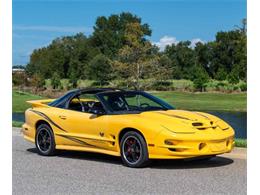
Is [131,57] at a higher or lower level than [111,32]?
lower

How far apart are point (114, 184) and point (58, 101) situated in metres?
3.63

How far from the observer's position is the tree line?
44.7 m

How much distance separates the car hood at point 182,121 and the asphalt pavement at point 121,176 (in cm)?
68

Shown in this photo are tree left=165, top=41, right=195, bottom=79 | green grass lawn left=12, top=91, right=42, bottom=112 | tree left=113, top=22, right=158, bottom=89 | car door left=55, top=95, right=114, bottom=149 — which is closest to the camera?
car door left=55, top=95, right=114, bottom=149

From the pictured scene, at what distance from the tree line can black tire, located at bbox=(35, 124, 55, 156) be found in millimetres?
31528

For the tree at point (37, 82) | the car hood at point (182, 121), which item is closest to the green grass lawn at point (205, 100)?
the tree at point (37, 82)

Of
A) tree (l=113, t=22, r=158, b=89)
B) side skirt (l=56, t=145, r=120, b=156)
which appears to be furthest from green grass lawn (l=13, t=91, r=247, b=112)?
side skirt (l=56, t=145, r=120, b=156)

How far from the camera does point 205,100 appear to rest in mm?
41500

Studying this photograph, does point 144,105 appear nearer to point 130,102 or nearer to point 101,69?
point 130,102

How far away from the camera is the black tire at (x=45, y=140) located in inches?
412

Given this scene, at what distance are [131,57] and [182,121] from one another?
36.8 metres

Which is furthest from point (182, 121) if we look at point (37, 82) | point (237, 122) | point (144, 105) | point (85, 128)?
point (37, 82)

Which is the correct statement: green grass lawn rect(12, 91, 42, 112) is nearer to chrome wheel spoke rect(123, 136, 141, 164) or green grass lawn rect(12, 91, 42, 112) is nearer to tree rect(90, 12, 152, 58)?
tree rect(90, 12, 152, 58)

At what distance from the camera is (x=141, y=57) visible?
44.9 meters
